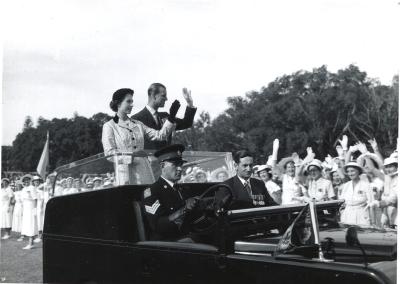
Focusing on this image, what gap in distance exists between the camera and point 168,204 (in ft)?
13.1

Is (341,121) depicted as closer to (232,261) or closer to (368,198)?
(368,198)

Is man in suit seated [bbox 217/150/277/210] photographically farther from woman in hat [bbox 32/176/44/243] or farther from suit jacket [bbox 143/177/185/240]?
woman in hat [bbox 32/176/44/243]

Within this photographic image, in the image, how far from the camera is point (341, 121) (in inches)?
1954

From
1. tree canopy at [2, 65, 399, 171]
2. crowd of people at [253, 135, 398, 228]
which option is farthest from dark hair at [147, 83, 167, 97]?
tree canopy at [2, 65, 399, 171]

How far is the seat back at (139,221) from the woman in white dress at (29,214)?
28.5 feet

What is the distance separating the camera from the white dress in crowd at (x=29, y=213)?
12664 mm

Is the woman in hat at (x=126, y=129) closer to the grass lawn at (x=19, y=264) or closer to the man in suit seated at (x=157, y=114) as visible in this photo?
the man in suit seated at (x=157, y=114)

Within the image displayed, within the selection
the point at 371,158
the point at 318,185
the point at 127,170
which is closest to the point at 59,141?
the point at 371,158

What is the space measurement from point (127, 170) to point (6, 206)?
11947mm

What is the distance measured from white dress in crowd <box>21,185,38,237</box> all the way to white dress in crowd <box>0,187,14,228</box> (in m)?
1.16

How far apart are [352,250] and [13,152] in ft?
132

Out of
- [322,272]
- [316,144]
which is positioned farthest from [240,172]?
[316,144]

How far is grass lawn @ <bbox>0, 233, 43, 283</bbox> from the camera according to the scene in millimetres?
7473

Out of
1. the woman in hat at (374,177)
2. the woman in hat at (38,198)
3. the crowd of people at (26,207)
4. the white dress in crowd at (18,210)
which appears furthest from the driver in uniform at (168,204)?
the white dress in crowd at (18,210)
